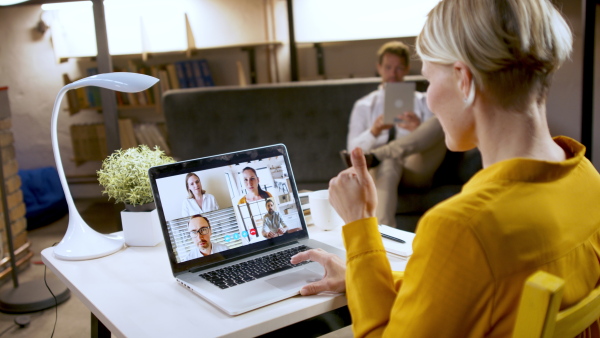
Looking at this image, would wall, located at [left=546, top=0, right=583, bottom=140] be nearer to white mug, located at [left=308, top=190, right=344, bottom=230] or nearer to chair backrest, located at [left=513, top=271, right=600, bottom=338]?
white mug, located at [left=308, top=190, right=344, bottom=230]

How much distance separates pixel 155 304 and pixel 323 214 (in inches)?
22.8

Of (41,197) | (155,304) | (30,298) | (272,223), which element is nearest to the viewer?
(155,304)

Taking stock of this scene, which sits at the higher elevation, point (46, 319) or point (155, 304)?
point (155, 304)

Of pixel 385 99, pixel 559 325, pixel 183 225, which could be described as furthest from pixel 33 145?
pixel 559 325

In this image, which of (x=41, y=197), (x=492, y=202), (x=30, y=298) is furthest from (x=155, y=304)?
(x=41, y=197)

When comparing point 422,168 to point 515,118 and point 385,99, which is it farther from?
point 515,118

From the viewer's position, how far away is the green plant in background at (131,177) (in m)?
1.49

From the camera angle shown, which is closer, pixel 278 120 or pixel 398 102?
pixel 398 102

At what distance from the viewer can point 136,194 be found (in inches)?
58.7

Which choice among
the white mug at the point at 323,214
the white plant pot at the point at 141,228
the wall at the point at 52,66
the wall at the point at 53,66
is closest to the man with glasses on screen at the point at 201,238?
the white plant pot at the point at 141,228

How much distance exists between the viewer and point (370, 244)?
1.05 metres

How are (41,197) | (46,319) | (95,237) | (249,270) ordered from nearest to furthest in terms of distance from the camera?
1. (249,270)
2. (95,237)
3. (46,319)
4. (41,197)

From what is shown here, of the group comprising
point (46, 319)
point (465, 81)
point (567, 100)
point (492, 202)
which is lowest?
point (46, 319)

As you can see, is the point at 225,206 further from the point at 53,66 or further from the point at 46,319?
the point at 53,66
